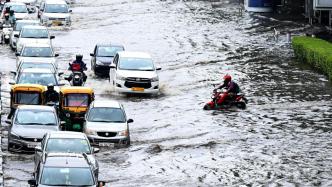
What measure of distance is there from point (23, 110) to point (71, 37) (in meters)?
31.9

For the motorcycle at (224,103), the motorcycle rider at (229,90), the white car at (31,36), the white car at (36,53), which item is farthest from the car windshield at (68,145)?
the white car at (31,36)

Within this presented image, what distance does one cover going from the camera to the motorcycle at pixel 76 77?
45.3m

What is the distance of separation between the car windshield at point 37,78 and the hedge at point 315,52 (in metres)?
13.7

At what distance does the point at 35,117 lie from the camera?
1378 inches

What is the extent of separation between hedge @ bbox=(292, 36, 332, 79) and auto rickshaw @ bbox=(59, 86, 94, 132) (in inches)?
572

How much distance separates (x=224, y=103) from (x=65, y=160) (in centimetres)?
1654

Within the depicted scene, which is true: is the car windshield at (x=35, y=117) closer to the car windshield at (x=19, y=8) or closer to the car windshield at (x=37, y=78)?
the car windshield at (x=37, y=78)

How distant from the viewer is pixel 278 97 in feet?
153

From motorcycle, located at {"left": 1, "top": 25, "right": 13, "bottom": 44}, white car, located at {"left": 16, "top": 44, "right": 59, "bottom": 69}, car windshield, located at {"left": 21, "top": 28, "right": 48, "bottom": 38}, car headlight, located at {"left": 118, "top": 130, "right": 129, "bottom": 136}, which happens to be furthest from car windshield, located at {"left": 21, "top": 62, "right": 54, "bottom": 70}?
motorcycle, located at {"left": 1, "top": 25, "right": 13, "bottom": 44}

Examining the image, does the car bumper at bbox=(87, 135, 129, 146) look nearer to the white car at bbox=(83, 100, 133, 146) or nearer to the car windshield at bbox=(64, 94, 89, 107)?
the white car at bbox=(83, 100, 133, 146)

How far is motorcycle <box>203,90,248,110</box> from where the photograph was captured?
4309 centimetres

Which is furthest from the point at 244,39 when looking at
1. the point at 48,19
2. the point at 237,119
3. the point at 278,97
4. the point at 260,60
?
the point at 237,119

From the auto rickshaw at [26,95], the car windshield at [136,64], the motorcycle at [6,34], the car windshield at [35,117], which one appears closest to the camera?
the car windshield at [35,117]

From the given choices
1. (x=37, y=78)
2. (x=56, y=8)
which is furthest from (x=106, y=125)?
(x=56, y=8)
